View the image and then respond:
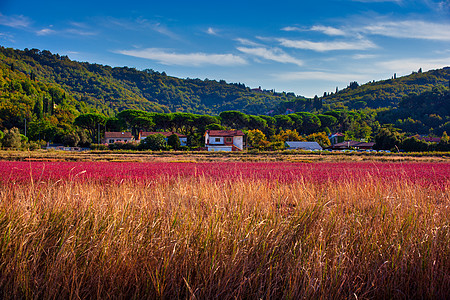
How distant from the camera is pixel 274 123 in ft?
313

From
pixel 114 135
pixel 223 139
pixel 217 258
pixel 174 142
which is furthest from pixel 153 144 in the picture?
pixel 217 258

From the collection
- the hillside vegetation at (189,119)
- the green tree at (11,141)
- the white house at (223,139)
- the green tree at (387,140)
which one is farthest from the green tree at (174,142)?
the green tree at (387,140)

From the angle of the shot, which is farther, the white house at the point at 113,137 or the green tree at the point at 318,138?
the green tree at the point at 318,138

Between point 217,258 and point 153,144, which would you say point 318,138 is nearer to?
point 153,144

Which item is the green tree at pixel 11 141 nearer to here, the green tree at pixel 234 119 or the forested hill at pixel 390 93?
the green tree at pixel 234 119

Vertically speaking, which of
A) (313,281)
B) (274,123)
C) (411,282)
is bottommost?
(411,282)

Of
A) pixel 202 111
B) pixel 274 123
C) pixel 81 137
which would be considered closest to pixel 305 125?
pixel 274 123

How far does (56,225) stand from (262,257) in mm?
2324

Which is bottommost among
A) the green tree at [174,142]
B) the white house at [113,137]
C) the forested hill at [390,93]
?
the green tree at [174,142]

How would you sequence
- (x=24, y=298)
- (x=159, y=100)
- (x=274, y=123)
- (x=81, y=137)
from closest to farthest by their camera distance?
(x=24, y=298), (x=81, y=137), (x=274, y=123), (x=159, y=100)

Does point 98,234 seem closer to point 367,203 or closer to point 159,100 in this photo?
point 367,203

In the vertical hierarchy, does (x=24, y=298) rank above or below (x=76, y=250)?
below

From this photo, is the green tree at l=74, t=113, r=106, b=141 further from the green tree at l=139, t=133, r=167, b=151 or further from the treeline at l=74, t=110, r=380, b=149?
the green tree at l=139, t=133, r=167, b=151

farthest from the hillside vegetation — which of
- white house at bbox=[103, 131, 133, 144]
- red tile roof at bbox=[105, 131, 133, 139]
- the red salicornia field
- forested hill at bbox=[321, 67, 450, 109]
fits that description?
the red salicornia field
